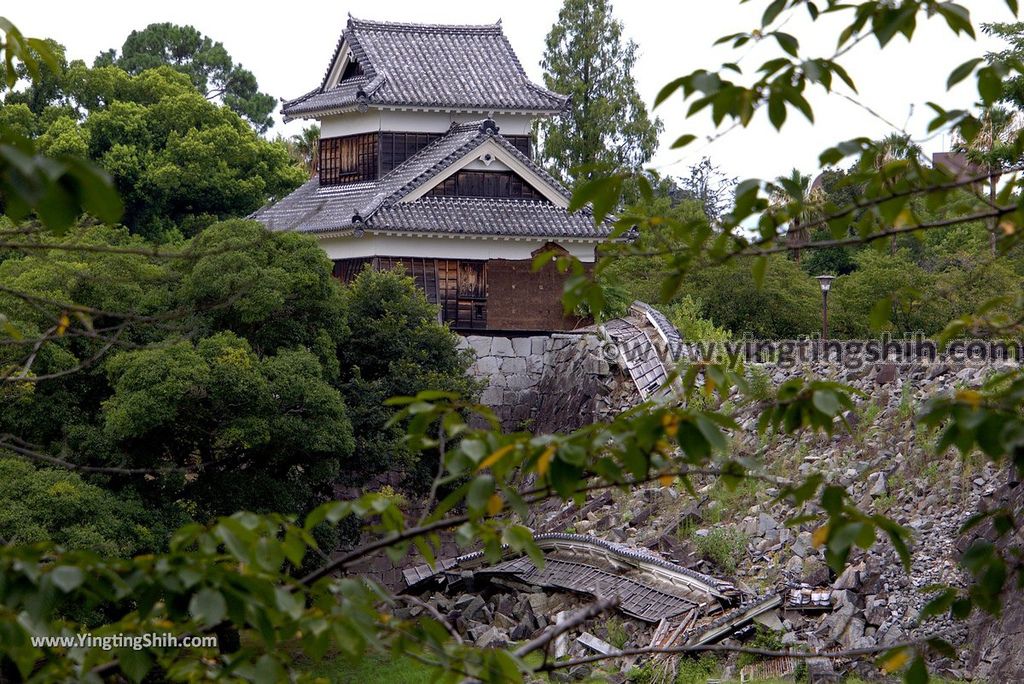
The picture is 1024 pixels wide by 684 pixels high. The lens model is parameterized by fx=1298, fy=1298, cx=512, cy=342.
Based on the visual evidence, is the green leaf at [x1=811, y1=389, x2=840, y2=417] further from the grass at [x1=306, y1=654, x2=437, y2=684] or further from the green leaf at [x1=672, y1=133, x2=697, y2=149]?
the grass at [x1=306, y1=654, x2=437, y2=684]

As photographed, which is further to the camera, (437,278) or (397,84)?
(397,84)

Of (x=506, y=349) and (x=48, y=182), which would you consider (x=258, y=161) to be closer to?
(x=506, y=349)

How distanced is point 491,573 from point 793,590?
4.87 meters

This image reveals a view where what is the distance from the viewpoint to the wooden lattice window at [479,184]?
2442cm

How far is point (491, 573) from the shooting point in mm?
18703

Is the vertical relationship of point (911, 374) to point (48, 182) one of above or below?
below

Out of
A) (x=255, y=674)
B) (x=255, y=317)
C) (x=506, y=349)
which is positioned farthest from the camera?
(x=506, y=349)

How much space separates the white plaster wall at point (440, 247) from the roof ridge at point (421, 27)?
5.46 meters

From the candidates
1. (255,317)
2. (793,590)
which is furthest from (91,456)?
(793,590)

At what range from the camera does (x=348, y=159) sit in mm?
26375

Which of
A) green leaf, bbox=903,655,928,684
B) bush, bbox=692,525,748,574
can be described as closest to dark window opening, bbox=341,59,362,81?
bush, bbox=692,525,748,574

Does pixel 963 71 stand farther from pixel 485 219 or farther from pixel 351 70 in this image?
pixel 351 70

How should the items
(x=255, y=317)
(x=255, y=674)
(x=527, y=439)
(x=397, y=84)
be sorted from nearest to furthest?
(x=255, y=674) → (x=527, y=439) → (x=255, y=317) → (x=397, y=84)

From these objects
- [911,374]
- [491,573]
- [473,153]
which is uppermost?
[473,153]
